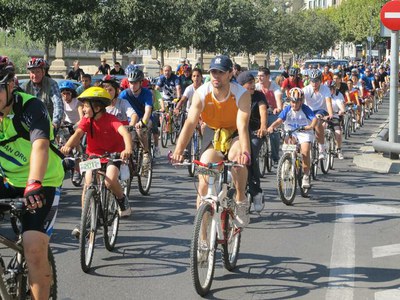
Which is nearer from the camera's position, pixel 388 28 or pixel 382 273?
pixel 382 273

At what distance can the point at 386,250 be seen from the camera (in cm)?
901

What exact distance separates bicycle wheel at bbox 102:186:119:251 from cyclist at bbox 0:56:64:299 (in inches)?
117

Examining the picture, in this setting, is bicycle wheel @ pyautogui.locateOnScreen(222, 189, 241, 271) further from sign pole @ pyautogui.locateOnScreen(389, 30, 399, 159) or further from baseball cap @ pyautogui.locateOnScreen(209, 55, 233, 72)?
sign pole @ pyautogui.locateOnScreen(389, 30, 399, 159)

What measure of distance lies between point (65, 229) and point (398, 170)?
8451mm

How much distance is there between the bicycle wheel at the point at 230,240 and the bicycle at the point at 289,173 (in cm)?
391

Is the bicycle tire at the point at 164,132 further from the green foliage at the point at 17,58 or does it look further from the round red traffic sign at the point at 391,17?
the green foliage at the point at 17,58

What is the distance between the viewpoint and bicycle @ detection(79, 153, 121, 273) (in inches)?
307

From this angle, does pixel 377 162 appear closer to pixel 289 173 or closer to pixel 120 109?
pixel 289 173

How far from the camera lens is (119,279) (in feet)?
24.8

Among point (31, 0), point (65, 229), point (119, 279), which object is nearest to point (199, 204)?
point (119, 279)

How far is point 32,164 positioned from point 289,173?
7.43m

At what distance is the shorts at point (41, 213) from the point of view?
5211 millimetres

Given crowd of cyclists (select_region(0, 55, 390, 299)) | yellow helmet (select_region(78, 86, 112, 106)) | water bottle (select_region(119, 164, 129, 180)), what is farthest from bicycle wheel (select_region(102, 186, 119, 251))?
yellow helmet (select_region(78, 86, 112, 106))

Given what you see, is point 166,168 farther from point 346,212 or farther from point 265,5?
point 265,5
